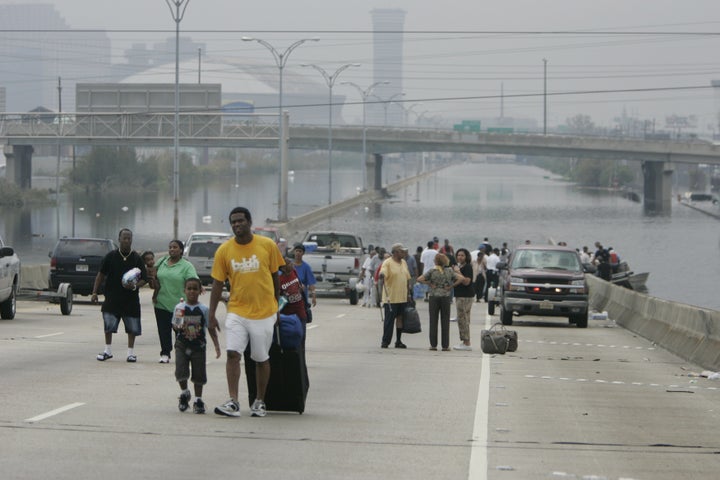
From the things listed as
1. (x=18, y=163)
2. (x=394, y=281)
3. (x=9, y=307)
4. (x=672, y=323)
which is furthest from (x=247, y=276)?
(x=18, y=163)

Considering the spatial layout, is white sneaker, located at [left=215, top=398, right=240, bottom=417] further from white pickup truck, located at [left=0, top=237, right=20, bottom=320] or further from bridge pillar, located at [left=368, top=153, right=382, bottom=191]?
bridge pillar, located at [left=368, top=153, right=382, bottom=191]

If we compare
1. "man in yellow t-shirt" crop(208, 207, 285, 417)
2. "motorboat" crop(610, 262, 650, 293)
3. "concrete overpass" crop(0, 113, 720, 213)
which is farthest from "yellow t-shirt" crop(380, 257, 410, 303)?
"concrete overpass" crop(0, 113, 720, 213)

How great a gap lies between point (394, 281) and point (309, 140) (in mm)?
110728

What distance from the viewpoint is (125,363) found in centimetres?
1819

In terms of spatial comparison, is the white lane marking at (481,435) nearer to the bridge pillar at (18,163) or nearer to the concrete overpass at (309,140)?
the concrete overpass at (309,140)

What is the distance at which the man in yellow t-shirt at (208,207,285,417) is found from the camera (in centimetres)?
1234

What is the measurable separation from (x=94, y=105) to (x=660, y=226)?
46.7 metres

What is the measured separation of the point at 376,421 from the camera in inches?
507

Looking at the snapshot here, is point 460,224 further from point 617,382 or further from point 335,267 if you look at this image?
point 617,382

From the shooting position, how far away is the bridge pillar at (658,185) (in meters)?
135

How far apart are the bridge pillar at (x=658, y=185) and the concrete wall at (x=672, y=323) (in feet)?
328

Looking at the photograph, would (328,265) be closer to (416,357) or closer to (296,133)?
(416,357)

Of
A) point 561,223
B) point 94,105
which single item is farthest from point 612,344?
point 561,223

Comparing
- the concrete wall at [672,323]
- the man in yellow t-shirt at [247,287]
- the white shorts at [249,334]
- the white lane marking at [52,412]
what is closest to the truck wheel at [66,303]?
the concrete wall at [672,323]
